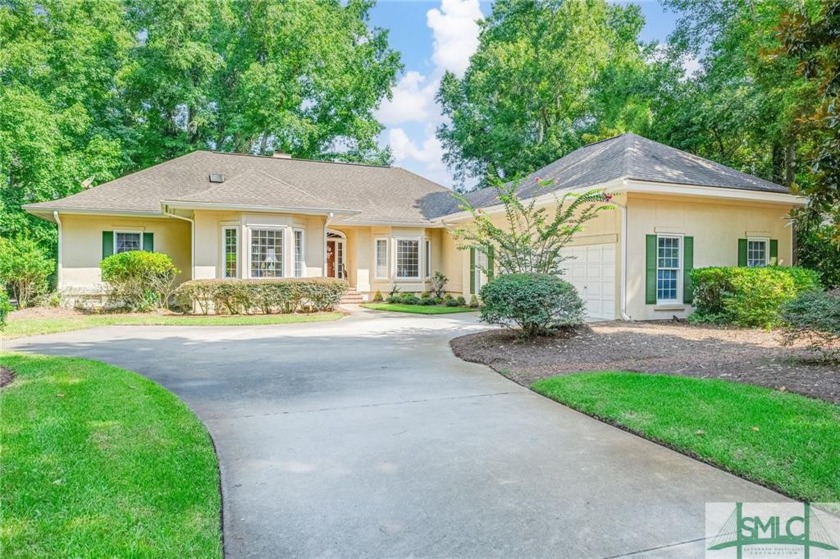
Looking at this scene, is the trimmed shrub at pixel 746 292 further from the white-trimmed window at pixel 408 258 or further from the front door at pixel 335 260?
the front door at pixel 335 260

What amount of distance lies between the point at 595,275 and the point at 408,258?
29.3ft

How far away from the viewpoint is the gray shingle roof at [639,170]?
12.1 metres

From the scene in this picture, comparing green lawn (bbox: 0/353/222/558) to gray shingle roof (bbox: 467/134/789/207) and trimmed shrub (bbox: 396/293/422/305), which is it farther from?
trimmed shrub (bbox: 396/293/422/305)

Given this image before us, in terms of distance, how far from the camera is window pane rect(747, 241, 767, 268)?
43.8 ft

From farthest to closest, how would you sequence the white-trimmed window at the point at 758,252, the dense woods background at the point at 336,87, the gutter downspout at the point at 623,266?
the dense woods background at the point at 336,87, the white-trimmed window at the point at 758,252, the gutter downspout at the point at 623,266

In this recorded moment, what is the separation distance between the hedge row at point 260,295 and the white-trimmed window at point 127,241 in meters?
3.85

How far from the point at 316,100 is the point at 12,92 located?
45.4 ft

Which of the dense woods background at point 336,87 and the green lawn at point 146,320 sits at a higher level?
the dense woods background at point 336,87

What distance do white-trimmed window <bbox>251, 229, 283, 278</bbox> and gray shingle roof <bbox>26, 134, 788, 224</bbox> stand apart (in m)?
0.97

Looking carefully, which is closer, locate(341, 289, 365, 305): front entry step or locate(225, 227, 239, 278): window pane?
locate(225, 227, 239, 278): window pane

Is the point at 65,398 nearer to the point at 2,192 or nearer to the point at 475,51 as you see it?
the point at 2,192

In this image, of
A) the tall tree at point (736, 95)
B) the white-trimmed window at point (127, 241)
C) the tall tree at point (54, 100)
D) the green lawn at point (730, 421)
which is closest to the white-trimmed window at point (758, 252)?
the tall tree at point (736, 95)

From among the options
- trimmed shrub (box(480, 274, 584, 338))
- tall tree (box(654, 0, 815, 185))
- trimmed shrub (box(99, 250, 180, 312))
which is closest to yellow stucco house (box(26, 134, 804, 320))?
trimmed shrub (box(99, 250, 180, 312))

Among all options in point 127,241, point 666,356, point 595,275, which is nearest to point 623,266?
point 595,275
